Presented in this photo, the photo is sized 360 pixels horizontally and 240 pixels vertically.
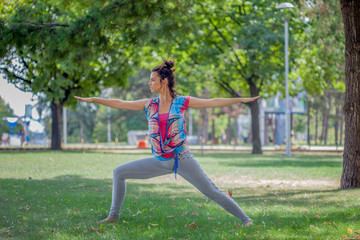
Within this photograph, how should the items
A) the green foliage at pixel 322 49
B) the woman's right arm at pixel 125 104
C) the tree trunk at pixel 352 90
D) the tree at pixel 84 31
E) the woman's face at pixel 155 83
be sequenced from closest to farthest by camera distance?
→ 1. the woman's face at pixel 155 83
2. the woman's right arm at pixel 125 104
3. the tree trunk at pixel 352 90
4. the tree at pixel 84 31
5. the green foliage at pixel 322 49

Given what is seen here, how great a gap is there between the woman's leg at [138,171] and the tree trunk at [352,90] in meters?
6.30

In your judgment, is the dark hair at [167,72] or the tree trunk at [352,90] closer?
the dark hair at [167,72]

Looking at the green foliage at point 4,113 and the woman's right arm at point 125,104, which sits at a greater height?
the green foliage at point 4,113

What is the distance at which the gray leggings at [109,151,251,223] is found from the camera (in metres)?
5.61

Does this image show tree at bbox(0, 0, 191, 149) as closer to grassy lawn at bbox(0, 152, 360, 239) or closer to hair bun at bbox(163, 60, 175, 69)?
grassy lawn at bbox(0, 152, 360, 239)

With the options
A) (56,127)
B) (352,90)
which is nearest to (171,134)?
(352,90)

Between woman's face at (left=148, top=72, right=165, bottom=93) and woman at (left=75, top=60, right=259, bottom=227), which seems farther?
woman's face at (left=148, top=72, right=165, bottom=93)

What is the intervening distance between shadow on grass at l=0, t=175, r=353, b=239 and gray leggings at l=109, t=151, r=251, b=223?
12.8 inches

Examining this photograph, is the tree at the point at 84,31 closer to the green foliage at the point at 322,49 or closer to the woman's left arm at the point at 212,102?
the woman's left arm at the point at 212,102

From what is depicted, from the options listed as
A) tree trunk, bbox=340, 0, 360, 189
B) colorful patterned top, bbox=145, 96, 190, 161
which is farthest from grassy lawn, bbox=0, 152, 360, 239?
colorful patterned top, bbox=145, 96, 190, 161

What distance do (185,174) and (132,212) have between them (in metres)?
2.10

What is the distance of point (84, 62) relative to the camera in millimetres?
11367

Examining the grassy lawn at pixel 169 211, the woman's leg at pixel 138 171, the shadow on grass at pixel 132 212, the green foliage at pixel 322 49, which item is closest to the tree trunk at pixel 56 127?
the green foliage at pixel 322 49

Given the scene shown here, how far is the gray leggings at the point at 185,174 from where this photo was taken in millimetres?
5613
